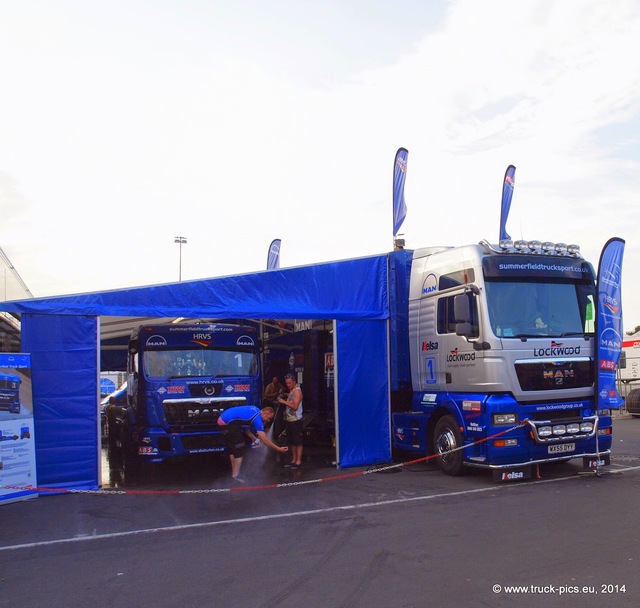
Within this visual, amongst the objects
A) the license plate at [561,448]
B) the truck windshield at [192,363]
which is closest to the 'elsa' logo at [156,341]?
the truck windshield at [192,363]

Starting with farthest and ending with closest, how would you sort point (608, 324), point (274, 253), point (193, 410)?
point (274, 253)
point (193, 410)
point (608, 324)

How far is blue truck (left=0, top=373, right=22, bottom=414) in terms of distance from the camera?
30.1 feet

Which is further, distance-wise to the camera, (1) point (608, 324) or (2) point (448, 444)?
(2) point (448, 444)

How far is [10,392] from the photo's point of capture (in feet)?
30.4

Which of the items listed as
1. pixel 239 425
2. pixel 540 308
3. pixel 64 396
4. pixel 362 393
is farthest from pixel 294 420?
pixel 540 308

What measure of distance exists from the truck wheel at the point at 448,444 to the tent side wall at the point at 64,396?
537 cm

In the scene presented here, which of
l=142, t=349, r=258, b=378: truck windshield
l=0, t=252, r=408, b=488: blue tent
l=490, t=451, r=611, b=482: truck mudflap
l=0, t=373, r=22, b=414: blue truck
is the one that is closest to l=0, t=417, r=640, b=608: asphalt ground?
l=490, t=451, r=611, b=482: truck mudflap

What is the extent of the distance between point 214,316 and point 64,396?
254cm

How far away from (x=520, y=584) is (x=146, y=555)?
11.6 feet

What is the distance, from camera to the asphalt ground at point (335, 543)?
16.7 feet

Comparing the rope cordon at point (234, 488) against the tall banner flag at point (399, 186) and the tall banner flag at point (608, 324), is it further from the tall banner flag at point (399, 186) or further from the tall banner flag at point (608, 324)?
the tall banner flag at point (399, 186)

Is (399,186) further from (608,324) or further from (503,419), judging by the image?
(503,419)

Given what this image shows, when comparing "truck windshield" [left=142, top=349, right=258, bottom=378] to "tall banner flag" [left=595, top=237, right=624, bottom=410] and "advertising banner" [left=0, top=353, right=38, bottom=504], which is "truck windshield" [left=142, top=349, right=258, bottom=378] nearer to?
"advertising banner" [left=0, top=353, right=38, bottom=504]

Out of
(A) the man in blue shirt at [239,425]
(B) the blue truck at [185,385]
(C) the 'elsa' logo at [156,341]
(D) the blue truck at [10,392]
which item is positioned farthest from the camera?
(C) the 'elsa' logo at [156,341]
